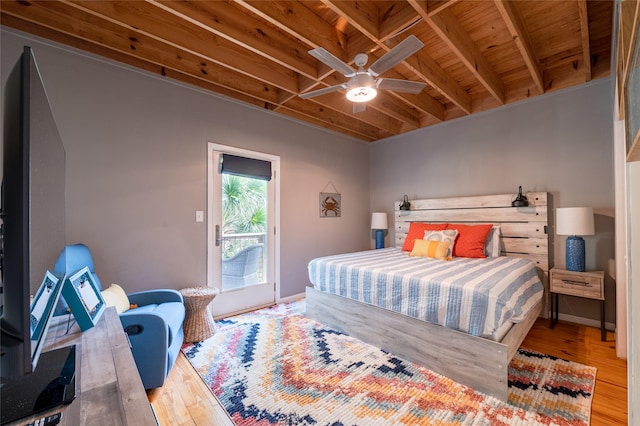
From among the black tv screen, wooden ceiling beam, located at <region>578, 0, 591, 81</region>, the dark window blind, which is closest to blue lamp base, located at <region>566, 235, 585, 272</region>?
wooden ceiling beam, located at <region>578, 0, 591, 81</region>

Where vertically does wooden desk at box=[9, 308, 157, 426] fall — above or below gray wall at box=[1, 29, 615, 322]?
below

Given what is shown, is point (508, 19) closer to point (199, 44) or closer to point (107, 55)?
point (199, 44)

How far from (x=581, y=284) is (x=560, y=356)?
816 mm

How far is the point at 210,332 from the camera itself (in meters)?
2.66

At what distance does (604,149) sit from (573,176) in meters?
0.35

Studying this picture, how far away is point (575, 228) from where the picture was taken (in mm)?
2656

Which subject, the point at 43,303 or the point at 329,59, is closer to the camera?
the point at 43,303

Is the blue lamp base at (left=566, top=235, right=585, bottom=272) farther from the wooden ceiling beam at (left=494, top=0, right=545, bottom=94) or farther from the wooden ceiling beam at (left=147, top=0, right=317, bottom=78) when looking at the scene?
the wooden ceiling beam at (left=147, top=0, right=317, bottom=78)

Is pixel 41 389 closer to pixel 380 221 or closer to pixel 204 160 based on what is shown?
pixel 204 160

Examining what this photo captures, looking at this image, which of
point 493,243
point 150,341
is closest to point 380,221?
point 493,243

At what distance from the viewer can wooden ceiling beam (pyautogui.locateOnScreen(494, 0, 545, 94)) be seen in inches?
75.0

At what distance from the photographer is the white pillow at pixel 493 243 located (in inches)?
128

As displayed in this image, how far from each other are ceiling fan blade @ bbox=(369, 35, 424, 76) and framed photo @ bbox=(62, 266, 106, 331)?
2.26 meters

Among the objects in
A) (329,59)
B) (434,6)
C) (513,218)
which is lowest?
(513,218)
